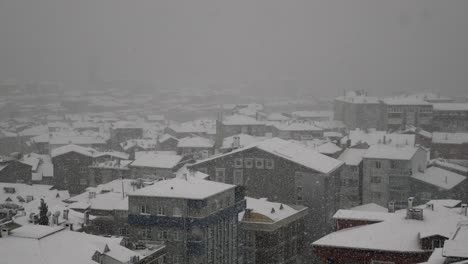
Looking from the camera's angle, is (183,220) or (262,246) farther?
(262,246)

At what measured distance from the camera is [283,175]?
5881cm

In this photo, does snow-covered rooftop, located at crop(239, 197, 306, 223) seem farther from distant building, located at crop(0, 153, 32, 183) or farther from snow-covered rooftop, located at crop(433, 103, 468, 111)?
snow-covered rooftop, located at crop(433, 103, 468, 111)

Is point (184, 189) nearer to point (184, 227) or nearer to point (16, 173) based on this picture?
point (184, 227)

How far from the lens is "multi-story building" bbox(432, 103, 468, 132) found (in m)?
101

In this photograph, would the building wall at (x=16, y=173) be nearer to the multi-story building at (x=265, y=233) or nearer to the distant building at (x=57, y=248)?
the multi-story building at (x=265, y=233)

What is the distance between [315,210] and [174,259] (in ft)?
53.1

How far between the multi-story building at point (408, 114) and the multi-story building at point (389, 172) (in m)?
30.4

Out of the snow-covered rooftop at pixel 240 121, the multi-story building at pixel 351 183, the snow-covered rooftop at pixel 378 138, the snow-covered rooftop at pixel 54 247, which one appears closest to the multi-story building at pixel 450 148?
the snow-covered rooftop at pixel 378 138

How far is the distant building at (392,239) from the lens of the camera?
1328 inches

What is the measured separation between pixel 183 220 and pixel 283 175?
14859 millimetres

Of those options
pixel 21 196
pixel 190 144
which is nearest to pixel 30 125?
pixel 190 144

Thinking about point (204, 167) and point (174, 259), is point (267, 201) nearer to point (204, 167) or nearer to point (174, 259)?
point (204, 167)

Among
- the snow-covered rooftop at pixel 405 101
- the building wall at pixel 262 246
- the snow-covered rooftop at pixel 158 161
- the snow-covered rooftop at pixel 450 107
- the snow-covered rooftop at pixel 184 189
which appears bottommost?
the building wall at pixel 262 246

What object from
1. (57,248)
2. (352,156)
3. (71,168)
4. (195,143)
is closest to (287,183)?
(352,156)
